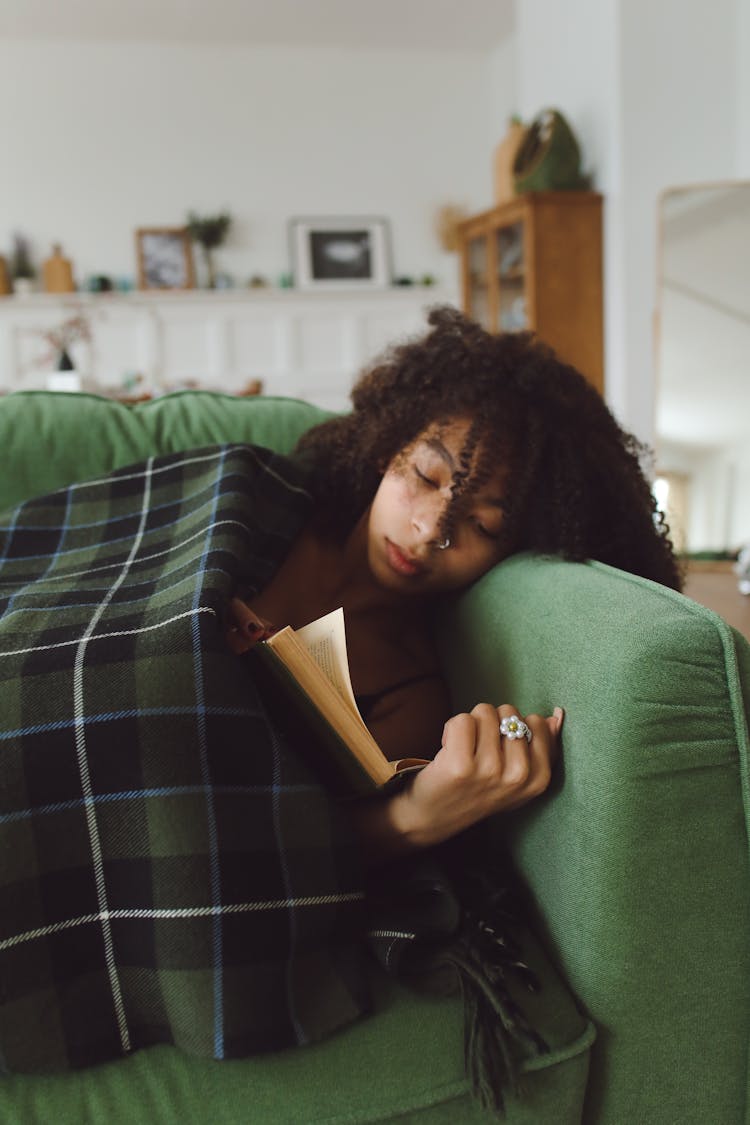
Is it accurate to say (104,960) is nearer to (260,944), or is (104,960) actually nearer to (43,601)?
(260,944)

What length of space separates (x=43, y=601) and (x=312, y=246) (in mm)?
4979

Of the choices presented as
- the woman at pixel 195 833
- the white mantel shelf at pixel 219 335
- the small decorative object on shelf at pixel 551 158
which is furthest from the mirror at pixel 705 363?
the white mantel shelf at pixel 219 335

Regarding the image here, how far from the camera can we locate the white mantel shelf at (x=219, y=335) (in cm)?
523

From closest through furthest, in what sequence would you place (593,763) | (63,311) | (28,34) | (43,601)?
(593,763) < (43,601) < (28,34) < (63,311)

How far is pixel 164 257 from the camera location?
530 cm

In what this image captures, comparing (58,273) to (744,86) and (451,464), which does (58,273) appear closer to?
(744,86)

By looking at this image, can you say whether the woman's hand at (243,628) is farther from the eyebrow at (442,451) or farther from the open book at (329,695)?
the eyebrow at (442,451)

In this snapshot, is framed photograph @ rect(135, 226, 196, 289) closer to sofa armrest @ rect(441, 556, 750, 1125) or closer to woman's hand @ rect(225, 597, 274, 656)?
woman's hand @ rect(225, 597, 274, 656)

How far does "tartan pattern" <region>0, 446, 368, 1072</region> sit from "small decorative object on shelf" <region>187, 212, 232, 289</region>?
193 inches

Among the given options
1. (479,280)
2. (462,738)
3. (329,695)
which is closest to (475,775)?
(462,738)

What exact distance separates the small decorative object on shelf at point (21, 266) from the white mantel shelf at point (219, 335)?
0.06 metres

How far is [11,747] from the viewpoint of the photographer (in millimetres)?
720

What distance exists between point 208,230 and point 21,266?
115 cm

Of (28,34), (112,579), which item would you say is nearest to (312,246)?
(28,34)
